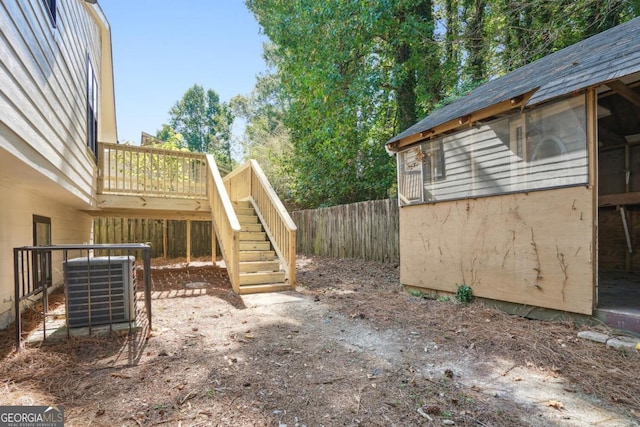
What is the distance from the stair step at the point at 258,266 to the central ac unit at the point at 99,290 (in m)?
2.51

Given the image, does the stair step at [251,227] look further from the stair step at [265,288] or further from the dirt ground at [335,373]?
the dirt ground at [335,373]

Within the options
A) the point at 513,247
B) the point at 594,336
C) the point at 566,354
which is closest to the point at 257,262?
the point at 513,247

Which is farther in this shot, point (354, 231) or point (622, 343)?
point (354, 231)

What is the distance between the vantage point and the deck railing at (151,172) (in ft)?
22.3

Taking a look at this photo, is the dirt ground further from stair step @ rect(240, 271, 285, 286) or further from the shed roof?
the shed roof

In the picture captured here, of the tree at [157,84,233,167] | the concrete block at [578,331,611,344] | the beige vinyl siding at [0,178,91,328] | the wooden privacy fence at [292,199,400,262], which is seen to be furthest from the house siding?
the tree at [157,84,233,167]

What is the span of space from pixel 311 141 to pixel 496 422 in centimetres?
1077

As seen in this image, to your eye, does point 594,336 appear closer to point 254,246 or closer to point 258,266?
point 258,266

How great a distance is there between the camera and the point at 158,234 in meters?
11.6

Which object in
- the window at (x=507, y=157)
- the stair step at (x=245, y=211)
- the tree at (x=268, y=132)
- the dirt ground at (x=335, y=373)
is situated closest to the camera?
the dirt ground at (x=335, y=373)

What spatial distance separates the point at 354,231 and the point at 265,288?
397cm

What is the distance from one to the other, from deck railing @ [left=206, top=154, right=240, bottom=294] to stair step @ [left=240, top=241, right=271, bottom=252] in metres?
0.39

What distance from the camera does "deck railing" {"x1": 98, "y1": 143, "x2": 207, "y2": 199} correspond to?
22.3ft

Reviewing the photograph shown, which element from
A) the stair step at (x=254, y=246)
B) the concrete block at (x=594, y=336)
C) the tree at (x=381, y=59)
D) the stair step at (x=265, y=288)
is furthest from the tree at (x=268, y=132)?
the concrete block at (x=594, y=336)
